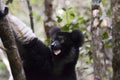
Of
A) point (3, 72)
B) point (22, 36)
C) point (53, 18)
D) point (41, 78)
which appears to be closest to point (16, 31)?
point (22, 36)

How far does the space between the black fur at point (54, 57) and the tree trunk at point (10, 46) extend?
1.17m

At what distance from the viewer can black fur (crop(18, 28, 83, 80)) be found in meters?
4.24

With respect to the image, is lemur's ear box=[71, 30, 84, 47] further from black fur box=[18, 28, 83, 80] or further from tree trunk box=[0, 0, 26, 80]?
tree trunk box=[0, 0, 26, 80]

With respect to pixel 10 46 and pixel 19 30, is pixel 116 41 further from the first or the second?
pixel 19 30

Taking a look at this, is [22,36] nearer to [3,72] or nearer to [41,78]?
[41,78]

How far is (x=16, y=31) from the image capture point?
367 centimetres

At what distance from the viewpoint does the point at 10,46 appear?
2.91 metres

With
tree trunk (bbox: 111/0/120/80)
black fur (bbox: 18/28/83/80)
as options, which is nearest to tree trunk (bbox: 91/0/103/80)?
black fur (bbox: 18/28/83/80)

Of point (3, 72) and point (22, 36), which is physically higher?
point (22, 36)

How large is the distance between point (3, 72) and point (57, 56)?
A: 238 inches

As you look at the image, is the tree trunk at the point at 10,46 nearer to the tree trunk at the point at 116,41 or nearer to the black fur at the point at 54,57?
the tree trunk at the point at 116,41

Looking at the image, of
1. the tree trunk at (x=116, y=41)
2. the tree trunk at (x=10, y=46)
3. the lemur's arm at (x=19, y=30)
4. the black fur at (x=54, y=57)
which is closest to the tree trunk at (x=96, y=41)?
the black fur at (x=54, y=57)

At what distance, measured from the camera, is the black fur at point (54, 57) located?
4.24 metres

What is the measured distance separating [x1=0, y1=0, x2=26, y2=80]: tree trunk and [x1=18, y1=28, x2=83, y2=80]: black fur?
1166 mm
